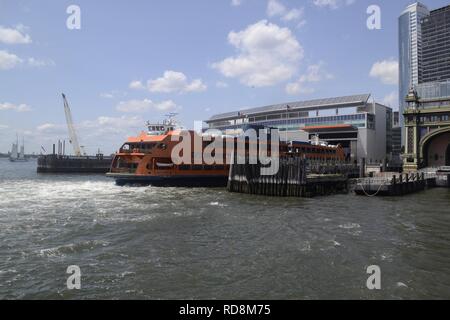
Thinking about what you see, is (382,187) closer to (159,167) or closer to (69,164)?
(159,167)

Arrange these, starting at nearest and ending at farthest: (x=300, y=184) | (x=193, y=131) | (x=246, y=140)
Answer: (x=300, y=184) < (x=193, y=131) < (x=246, y=140)

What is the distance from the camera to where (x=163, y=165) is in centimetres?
4122

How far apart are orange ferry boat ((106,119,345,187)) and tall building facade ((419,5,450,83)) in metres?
197

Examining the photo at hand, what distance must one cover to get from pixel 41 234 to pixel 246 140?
36.6m

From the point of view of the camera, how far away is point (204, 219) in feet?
70.3

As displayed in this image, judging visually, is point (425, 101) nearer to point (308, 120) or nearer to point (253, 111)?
point (308, 120)

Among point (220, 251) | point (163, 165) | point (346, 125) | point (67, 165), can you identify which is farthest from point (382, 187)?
point (67, 165)

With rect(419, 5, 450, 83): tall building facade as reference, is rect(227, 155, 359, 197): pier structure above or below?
below

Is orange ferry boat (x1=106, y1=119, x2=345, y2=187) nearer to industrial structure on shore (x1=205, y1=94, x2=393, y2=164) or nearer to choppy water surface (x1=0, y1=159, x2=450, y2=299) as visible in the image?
choppy water surface (x1=0, y1=159, x2=450, y2=299)

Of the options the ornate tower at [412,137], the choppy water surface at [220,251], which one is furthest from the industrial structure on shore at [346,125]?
the choppy water surface at [220,251]

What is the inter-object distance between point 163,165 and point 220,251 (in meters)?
27.9

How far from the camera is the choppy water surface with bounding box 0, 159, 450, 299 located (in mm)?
10586

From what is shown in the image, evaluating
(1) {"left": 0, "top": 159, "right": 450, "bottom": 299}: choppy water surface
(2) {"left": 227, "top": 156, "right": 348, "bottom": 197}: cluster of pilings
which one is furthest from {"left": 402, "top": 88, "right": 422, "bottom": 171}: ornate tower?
(1) {"left": 0, "top": 159, "right": 450, "bottom": 299}: choppy water surface
